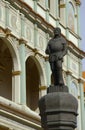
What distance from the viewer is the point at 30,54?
28875 mm

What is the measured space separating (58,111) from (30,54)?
717 inches

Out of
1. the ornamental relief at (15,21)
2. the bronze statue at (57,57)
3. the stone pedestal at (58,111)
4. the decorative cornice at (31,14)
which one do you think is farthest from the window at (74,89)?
the stone pedestal at (58,111)

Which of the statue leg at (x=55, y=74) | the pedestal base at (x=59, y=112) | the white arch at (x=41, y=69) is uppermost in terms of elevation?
the white arch at (x=41, y=69)

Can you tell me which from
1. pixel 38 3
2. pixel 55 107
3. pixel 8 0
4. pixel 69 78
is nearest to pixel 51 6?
pixel 38 3

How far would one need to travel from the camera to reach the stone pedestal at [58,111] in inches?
422

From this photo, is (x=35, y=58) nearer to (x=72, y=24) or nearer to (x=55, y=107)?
(x=72, y=24)

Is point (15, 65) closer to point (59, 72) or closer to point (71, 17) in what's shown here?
point (71, 17)

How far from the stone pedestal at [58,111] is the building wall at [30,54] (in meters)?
13.6

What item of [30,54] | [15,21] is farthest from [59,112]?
[30,54]

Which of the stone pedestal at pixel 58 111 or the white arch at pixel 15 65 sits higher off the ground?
the white arch at pixel 15 65

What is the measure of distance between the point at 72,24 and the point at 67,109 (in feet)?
84.0

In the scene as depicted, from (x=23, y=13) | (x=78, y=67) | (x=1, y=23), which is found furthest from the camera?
(x=78, y=67)

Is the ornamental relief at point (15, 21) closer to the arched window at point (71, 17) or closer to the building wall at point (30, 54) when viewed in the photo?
the building wall at point (30, 54)

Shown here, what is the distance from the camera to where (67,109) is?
35.3 ft
